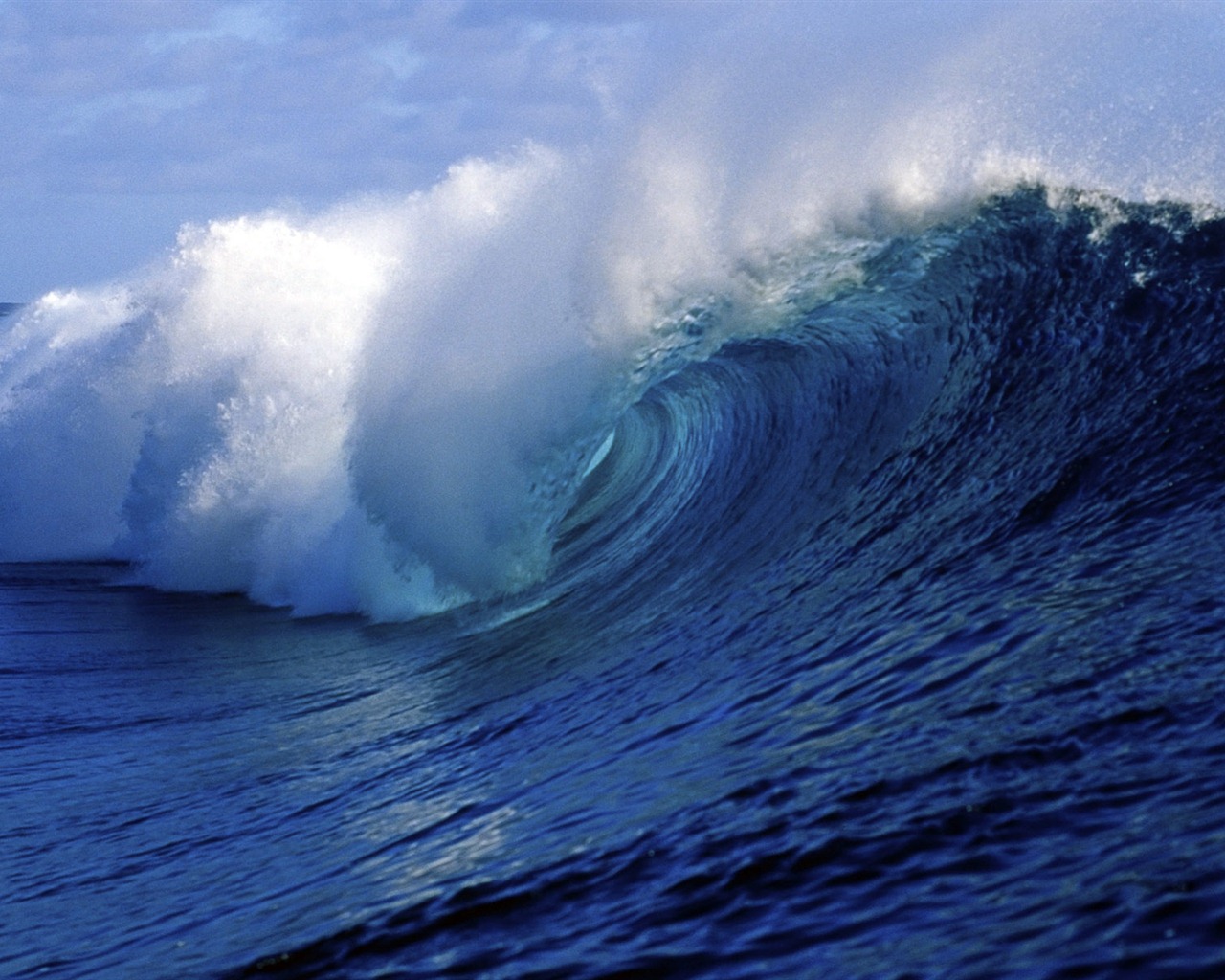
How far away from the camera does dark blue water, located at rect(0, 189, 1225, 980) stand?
3975 millimetres

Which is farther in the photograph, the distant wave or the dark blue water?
the distant wave

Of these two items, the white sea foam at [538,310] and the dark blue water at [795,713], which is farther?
the white sea foam at [538,310]

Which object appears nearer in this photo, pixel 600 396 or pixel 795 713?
pixel 795 713

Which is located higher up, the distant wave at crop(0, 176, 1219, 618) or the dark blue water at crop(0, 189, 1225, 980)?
the distant wave at crop(0, 176, 1219, 618)

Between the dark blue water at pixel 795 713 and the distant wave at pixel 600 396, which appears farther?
the distant wave at pixel 600 396

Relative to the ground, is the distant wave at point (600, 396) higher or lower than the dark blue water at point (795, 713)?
higher

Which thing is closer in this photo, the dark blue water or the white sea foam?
the dark blue water

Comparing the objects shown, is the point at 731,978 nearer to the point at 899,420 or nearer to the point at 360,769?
the point at 360,769

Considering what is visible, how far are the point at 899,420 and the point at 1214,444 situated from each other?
3196 mm

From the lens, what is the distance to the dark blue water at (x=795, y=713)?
397 centimetres

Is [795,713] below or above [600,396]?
below

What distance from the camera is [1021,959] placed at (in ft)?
10.9

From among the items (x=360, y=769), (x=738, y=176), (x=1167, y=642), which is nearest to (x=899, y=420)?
(x=738, y=176)

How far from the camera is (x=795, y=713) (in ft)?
19.8
